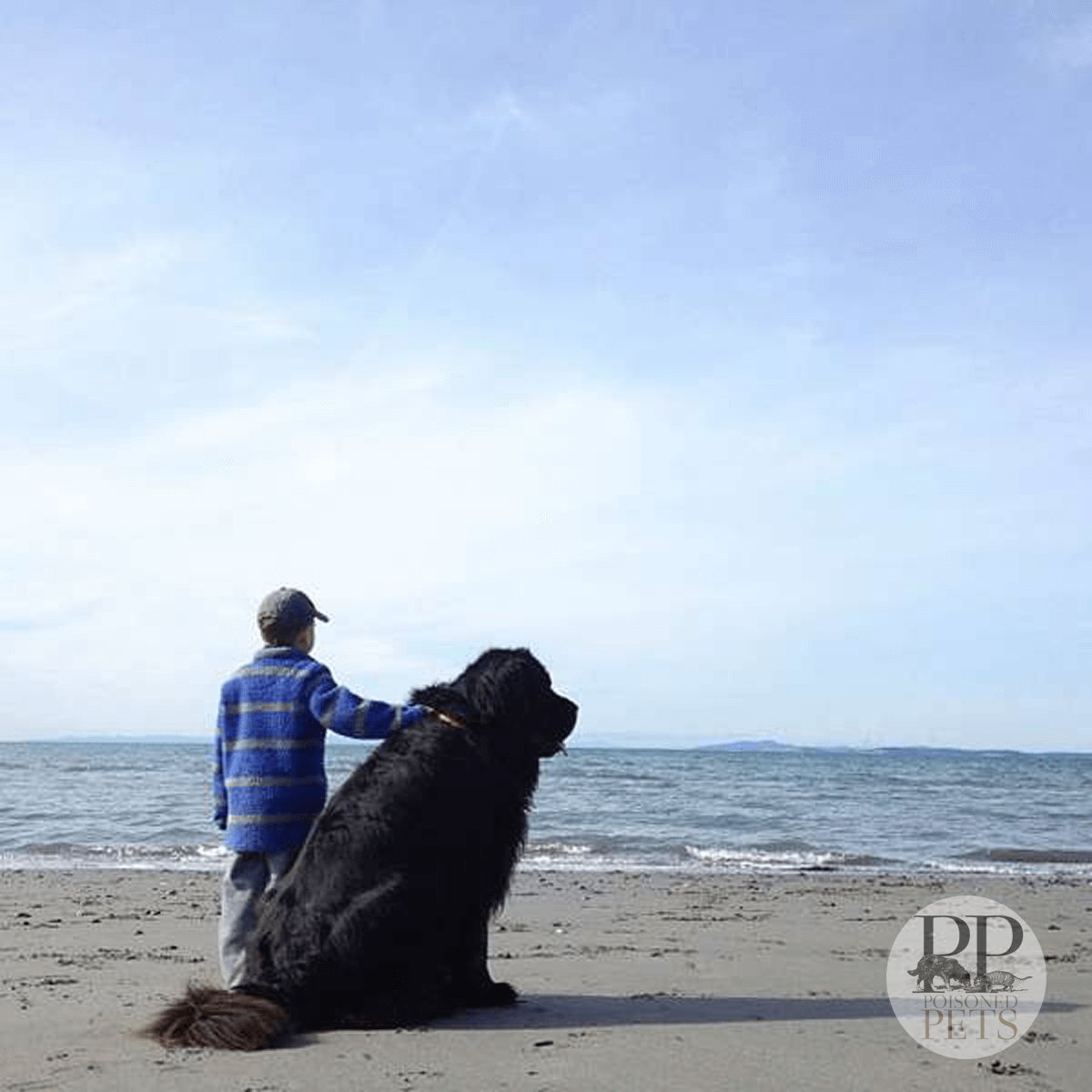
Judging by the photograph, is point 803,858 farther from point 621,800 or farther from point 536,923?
point 621,800

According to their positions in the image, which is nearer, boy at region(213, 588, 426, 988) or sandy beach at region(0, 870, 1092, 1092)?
sandy beach at region(0, 870, 1092, 1092)

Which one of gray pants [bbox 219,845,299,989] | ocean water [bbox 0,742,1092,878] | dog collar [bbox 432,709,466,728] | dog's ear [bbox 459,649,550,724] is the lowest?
ocean water [bbox 0,742,1092,878]

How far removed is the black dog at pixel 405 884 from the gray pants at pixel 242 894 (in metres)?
0.22

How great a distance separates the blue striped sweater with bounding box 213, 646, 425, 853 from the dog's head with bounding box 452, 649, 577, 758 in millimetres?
254

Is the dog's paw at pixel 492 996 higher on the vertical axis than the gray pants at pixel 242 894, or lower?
lower

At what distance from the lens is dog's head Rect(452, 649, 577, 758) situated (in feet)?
17.0

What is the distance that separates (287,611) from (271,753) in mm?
557

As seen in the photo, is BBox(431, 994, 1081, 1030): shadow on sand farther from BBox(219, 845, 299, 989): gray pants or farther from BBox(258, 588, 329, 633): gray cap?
BBox(258, 588, 329, 633): gray cap

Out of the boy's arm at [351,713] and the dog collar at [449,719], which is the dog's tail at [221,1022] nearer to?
the boy's arm at [351,713]

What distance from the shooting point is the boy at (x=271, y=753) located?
16.5ft
